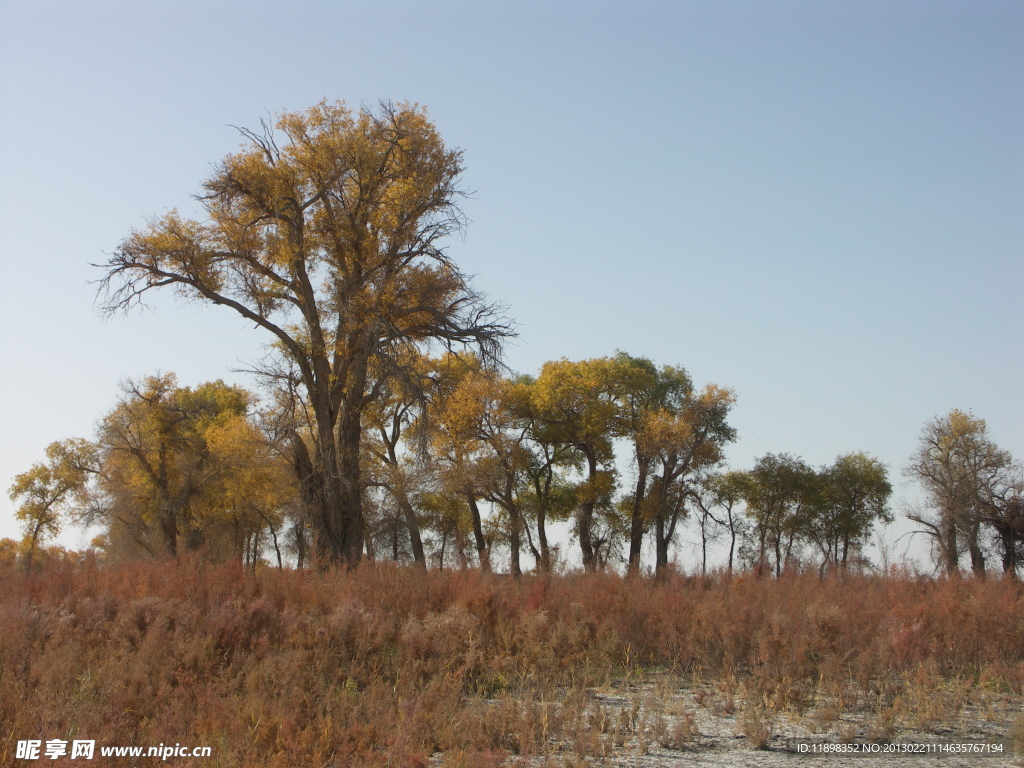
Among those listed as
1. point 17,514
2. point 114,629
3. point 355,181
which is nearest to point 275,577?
point 114,629

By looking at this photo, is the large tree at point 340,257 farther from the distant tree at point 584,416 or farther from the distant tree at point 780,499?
the distant tree at point 780,499

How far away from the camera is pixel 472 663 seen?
32.8 feet

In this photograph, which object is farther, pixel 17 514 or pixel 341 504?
pixel 17 514

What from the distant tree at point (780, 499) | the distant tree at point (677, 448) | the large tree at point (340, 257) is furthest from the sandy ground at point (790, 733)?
the distant tree at point (780, 499)

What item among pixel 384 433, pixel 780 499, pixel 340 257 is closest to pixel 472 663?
pixel 340 257

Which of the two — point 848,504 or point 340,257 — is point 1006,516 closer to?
point 848,504

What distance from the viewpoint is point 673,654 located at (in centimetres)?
1159

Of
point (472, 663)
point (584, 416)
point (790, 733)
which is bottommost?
point (790, 733)

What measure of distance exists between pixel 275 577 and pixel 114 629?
3361 millimetres

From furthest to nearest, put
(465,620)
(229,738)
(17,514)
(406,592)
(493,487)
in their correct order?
(17,514)
(493,487)
(406,592)
(465,620)
(229,738)

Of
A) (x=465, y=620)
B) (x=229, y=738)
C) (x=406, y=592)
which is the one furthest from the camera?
(x=406, y=592)

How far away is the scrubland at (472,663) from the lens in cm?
761

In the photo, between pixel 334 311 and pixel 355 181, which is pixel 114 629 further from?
pixel 355 181

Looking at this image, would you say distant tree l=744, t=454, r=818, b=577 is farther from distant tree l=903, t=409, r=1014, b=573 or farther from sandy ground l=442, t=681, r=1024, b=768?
sandy ground l=442, t=681, r=1024, b=768
